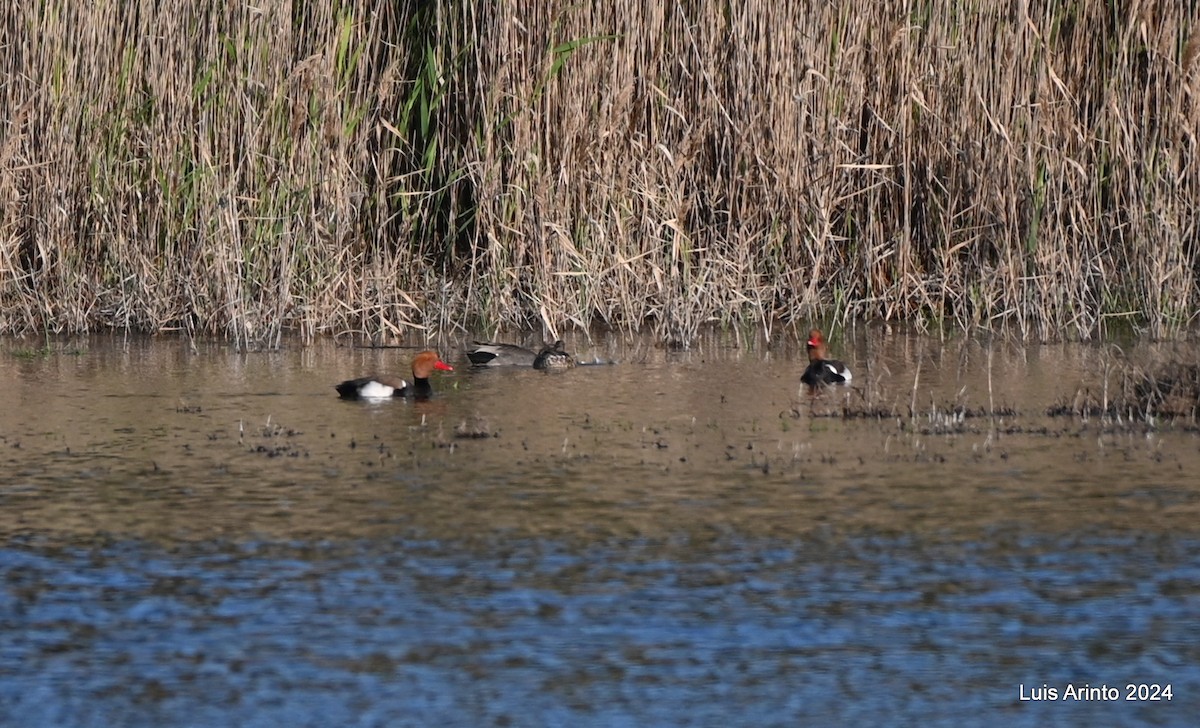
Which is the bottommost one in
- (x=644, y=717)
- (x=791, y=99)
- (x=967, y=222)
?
(x=644, y=717)

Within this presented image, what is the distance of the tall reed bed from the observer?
1257 cm

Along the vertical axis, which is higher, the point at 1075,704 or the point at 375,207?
the point at 375,207

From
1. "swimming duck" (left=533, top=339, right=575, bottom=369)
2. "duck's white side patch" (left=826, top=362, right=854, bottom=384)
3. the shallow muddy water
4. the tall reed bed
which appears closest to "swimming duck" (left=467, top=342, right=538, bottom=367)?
"swimming duck" (left=533, top=339, right=575, bottom=369)

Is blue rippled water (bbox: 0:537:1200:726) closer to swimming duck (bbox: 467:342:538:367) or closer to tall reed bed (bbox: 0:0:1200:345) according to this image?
swimming duck (bbox: 467:342:538:367)

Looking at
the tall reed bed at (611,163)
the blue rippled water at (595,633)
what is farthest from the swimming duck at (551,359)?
the blue rippled water at (595,633)

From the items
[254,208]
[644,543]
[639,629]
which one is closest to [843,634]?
[639,629]

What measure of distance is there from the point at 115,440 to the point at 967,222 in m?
6.52

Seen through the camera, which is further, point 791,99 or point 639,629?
point 791,99

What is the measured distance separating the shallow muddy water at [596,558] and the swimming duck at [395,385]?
5.5 inches

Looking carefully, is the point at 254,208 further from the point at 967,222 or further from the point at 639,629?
Answer: the point at 639,629

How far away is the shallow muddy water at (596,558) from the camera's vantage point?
465cm

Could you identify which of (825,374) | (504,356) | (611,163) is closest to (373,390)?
(504,356)

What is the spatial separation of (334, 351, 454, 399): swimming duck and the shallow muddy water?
14 cm

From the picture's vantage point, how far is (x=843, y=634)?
5133 millimetres
